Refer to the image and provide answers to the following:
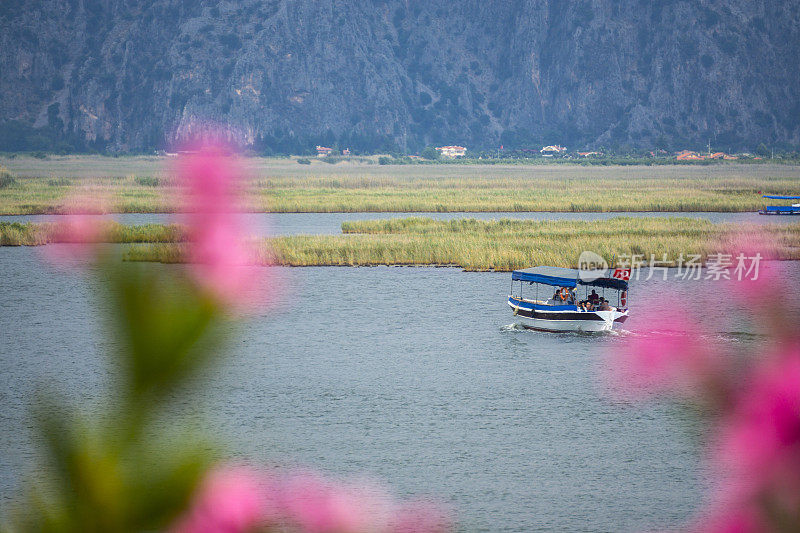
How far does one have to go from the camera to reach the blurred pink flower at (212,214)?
2.52m

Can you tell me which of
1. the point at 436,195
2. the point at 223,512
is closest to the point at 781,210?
the point at 436,195

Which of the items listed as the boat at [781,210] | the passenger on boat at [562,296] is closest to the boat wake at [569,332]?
the passenger on boat at [562,296]

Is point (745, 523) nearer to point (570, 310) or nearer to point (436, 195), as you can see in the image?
point (570, 310)

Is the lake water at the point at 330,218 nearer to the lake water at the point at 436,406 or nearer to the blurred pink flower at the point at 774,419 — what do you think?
the lake water at the point at 436,406

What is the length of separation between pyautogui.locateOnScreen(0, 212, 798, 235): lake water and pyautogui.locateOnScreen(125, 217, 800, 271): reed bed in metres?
9.62

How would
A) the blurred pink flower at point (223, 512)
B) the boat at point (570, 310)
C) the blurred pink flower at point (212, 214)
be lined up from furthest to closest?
the boat at point (570, 310)
the blurred pink flower at point (223, 512)
the blurred pink flower at point (212, 214)

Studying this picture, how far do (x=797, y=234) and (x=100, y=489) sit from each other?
69593 millimetres

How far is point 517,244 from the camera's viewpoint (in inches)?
2440

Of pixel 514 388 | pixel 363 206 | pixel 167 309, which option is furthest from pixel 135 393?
pixel 363 206

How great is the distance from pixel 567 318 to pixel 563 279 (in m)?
2.33

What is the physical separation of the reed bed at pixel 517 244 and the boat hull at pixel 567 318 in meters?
14.1

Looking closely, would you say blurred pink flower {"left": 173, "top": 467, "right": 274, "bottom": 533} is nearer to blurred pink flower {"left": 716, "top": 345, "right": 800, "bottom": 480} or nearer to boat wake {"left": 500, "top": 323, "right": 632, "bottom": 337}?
blurred pink flower {"left": 716, "top": 345, "right": 800, "bottom": 480}

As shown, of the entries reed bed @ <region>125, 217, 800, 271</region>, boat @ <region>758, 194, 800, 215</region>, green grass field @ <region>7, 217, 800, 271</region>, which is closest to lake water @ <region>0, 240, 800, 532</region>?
reed bed @ <region>125, 217, 800, 271</region>

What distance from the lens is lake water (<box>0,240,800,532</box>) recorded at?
69.7 ft
